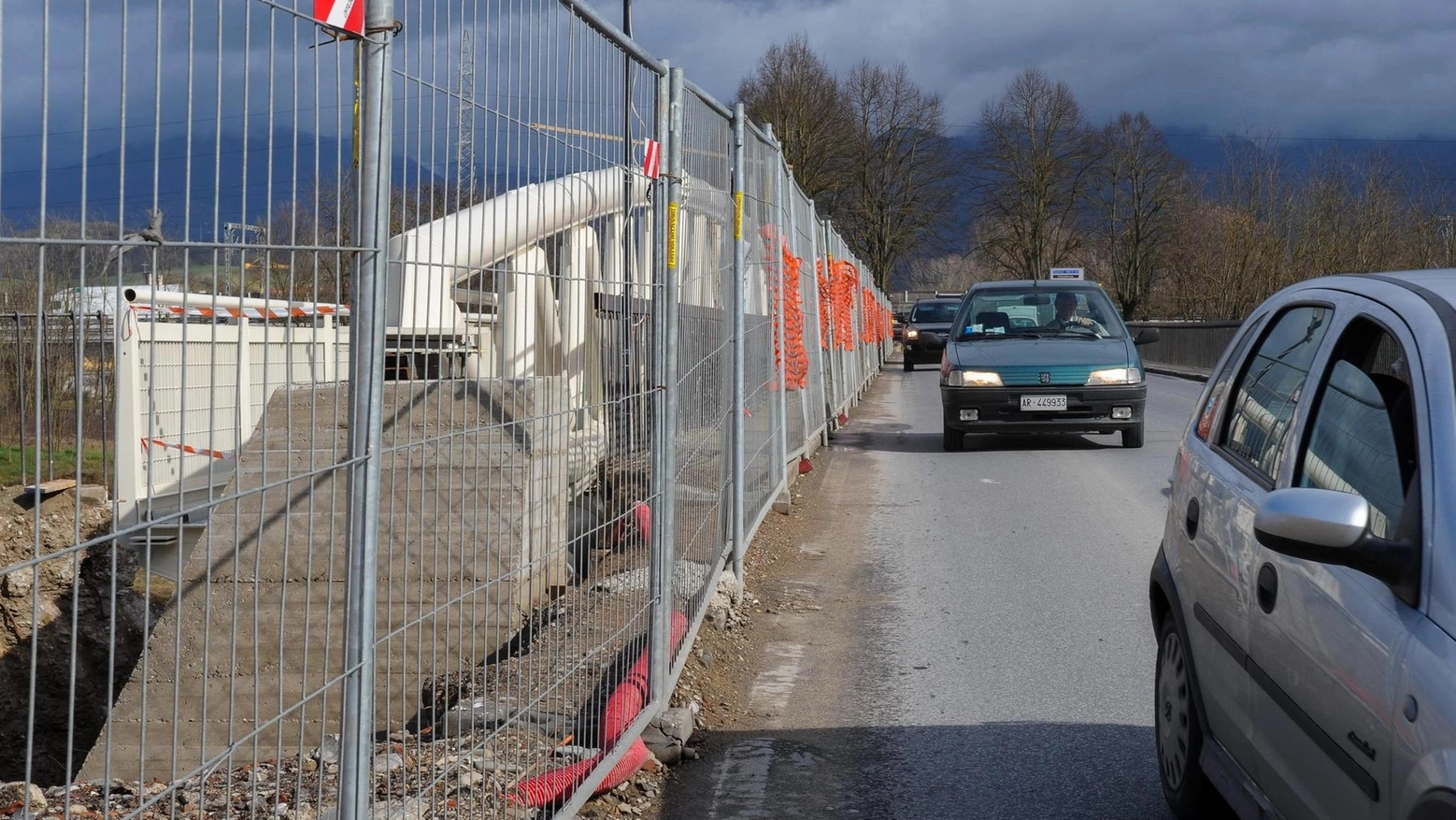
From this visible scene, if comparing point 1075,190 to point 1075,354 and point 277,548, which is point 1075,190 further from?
point 277,548

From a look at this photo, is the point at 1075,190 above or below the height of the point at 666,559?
above

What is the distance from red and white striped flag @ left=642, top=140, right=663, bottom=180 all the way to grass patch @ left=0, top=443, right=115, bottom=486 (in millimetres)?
2504

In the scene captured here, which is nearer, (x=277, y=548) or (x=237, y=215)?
(x=237, y=215)

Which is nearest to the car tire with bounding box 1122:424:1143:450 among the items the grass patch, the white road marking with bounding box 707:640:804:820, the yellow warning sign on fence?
the white road marking with bounding box 707:640:804:820

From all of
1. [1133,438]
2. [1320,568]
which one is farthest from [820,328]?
[1320,568]

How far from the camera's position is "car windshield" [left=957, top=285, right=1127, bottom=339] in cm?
1473

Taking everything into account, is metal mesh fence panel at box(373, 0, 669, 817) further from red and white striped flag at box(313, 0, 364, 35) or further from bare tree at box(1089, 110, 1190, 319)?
bare tree at box(1089, 110, 1190, 319)

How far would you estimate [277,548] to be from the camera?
336 cm

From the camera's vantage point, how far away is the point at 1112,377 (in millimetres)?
13859

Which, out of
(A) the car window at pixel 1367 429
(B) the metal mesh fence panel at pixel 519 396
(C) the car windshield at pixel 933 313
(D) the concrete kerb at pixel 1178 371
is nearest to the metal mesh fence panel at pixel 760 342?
(B) the metal mesh fence panel at pixel 519 396

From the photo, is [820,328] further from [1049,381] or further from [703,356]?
[703,356]

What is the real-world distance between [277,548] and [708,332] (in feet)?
10.2

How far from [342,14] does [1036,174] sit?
69821 millimetres

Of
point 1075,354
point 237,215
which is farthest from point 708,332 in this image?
point 1075,354
